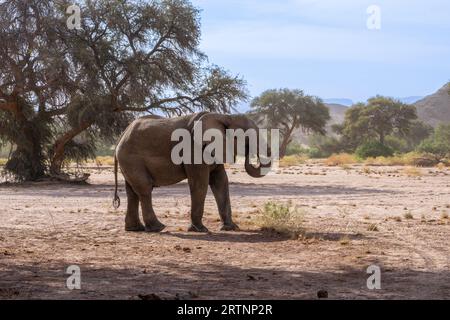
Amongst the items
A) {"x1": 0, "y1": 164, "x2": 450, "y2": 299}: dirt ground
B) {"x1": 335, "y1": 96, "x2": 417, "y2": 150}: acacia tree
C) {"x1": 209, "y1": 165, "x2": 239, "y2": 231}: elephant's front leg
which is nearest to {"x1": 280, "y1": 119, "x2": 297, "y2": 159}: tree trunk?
{"x1": 335, "y1": 96, "x2": 417, "y2": 150}: acacia tree

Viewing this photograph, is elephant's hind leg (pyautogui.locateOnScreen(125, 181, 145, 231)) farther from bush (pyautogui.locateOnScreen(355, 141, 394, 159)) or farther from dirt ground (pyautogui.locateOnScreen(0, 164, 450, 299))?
bush (pyautogui.locateOnScreen(355, 141, 394, 159))

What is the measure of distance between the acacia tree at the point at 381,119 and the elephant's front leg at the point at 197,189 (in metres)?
58.9

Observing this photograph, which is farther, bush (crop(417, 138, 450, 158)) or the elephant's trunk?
bush (crop(417, 138, 450, 158))

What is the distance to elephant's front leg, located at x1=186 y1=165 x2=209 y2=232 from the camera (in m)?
12.0

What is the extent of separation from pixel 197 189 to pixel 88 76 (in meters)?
13.8

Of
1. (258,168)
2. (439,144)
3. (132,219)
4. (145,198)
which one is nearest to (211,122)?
(258,168)

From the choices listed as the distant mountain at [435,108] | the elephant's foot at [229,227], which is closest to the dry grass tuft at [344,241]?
the elephant's foot at [229,227]

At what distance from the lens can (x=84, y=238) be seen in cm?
1133

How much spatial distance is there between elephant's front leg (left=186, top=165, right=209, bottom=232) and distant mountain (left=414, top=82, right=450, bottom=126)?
11538cm

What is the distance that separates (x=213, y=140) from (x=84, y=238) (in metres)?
2.56
